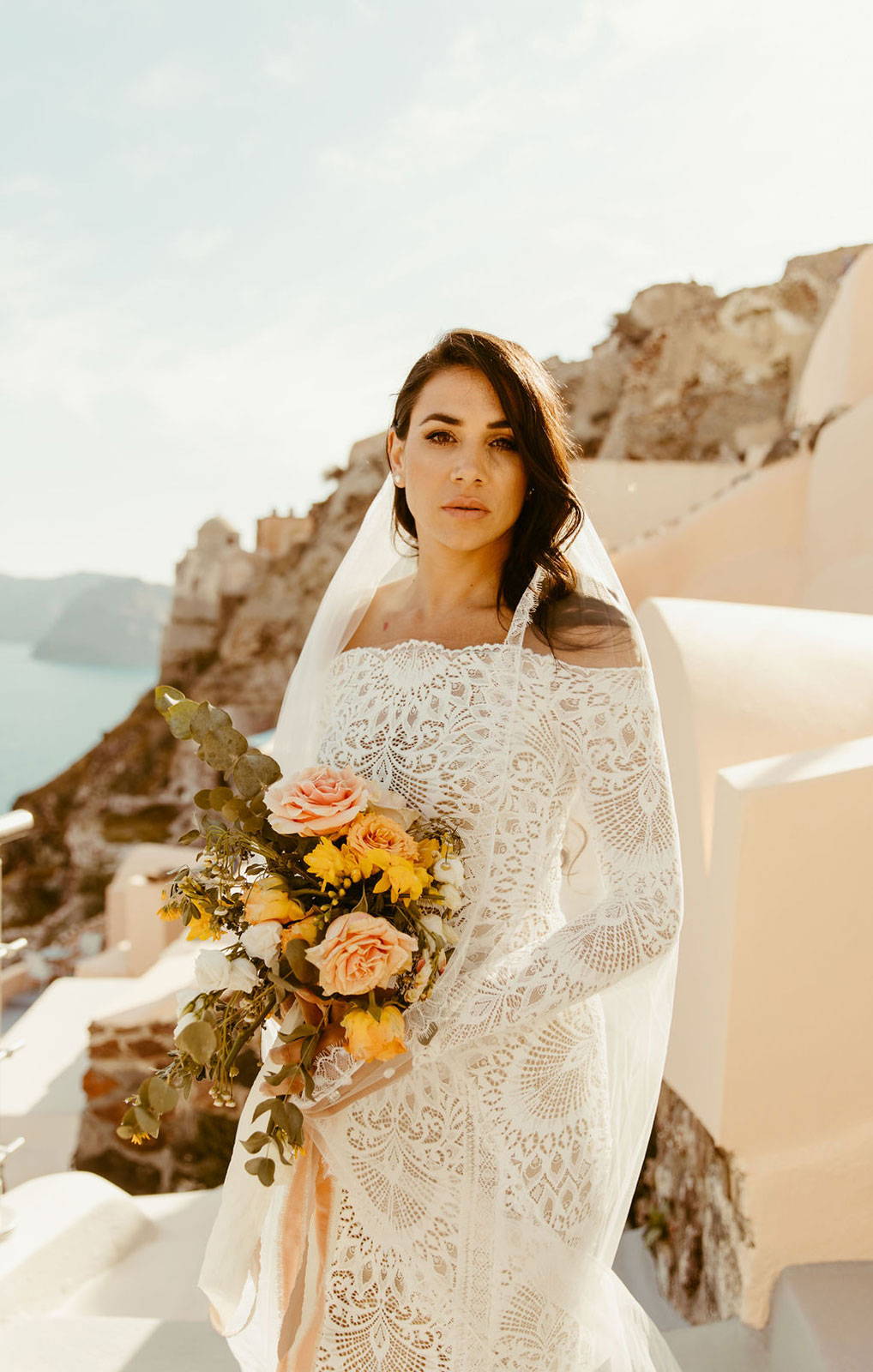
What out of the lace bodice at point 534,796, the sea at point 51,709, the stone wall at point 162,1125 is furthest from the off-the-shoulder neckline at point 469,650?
the sea at point 51,709

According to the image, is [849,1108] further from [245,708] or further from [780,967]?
[245,708]

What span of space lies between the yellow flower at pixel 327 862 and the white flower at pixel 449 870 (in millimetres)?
A: 175

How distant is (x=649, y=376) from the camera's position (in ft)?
78.4

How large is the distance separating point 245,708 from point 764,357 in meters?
20.2

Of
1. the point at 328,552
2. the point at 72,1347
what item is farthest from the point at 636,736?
the point at 328,552

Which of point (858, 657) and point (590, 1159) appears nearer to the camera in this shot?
point (590, 1159)

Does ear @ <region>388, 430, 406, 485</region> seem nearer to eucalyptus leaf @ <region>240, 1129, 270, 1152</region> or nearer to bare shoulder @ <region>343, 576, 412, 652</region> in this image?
bare shoulder @ <region>343, 576, 412, 652</region>

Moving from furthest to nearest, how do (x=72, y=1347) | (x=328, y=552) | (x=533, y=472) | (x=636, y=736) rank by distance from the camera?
(x=328, y=552) < (x=72, y=1347) < (x=533, y=472) < (x=636, y=736)

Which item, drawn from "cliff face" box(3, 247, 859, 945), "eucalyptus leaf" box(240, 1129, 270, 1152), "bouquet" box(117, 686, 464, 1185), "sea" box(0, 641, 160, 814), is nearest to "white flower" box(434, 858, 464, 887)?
"bouquet" box(117, 686, 464, 1185)

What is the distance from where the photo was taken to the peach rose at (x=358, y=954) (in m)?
1.38

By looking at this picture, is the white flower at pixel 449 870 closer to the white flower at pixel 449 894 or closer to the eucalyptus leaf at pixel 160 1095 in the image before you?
the white flower at pixel 449 894

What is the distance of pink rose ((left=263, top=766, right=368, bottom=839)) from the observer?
1.47 m

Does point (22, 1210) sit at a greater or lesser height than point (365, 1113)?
lesser

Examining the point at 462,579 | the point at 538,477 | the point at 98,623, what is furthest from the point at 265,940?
the point at 98,623
